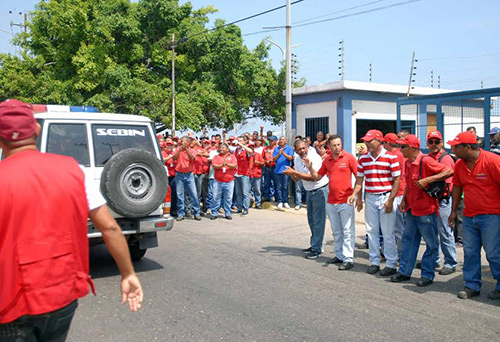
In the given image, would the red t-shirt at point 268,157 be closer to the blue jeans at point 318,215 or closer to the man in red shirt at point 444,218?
the blue jeans at point 318,215

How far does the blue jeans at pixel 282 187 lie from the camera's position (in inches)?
558

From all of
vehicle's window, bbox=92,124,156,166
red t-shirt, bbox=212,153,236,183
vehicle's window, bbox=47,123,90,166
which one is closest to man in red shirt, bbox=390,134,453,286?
vehicle's window, bbox=92,124,156,166

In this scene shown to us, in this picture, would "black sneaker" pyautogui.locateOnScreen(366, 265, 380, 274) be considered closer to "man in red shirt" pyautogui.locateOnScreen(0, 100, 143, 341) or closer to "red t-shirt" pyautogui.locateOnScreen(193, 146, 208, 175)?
"man in red shirt" pyautogui.locateOnScreen(0, 100, 143, 341)

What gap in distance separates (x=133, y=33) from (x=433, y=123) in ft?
61.1

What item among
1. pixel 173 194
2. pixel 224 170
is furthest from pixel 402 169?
pixel 173 194

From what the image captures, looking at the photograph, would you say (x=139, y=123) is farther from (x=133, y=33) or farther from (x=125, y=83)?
(x=133, y=33)

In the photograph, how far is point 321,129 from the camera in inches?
765

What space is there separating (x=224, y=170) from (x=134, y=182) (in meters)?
6.10

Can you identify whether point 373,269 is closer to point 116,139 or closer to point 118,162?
point 118,162

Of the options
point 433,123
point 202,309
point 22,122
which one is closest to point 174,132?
point 433,123

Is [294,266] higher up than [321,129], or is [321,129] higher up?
[321,129]

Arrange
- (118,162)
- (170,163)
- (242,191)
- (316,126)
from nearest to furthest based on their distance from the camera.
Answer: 1. (118,162)
2. (170,163)
3. (242,191)
4. (316,126)

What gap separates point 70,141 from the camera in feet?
22.0

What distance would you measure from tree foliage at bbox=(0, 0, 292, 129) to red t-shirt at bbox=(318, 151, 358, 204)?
19856mm
